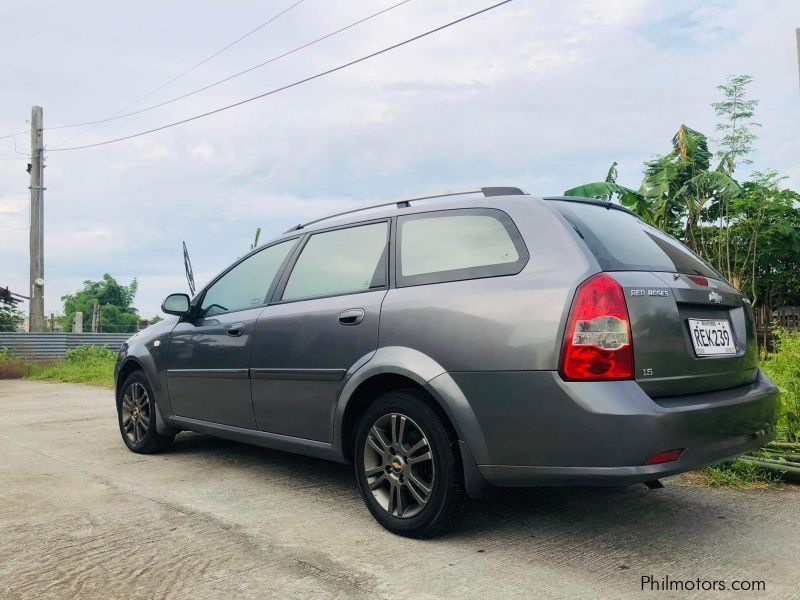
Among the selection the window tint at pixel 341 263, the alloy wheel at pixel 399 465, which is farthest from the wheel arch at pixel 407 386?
the window tint at pixel 341 263

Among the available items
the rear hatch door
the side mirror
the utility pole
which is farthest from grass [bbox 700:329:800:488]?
the utility pole

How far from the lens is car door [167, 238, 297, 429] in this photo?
15.0 ft

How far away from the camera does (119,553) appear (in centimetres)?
320

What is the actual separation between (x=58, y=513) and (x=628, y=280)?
3.25 meters

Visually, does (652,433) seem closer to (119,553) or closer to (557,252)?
(557,252)

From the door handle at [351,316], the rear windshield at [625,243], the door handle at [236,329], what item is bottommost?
the door handle at [236,329]

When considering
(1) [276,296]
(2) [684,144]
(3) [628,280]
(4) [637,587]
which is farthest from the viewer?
(2) [684,144]

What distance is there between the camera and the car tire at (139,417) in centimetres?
557

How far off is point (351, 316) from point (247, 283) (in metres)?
1.39

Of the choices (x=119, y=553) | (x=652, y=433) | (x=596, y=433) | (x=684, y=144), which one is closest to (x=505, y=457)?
(x=596, y=433)

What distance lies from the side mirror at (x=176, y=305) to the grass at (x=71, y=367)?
8385mm

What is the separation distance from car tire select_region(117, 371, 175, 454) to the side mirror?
2.39ft

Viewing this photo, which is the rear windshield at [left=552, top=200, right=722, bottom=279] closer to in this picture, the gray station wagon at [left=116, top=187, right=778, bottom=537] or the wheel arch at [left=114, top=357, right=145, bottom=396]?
the gray station wagon at [left=116, top=187, right=778, bottom=537]

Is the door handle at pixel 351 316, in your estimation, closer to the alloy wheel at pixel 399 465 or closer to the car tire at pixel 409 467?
the car tire at pixel 409 467
